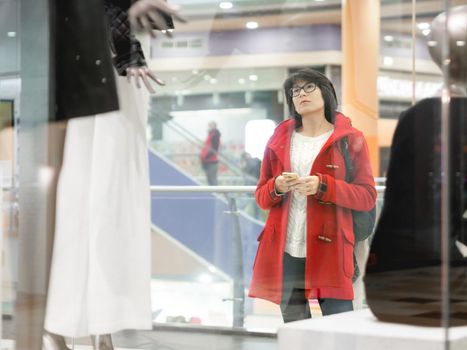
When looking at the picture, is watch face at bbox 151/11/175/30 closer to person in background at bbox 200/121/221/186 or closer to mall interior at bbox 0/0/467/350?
mall interior at bbox 0/0/467/350

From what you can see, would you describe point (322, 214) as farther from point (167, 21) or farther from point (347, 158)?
point (167, 21)

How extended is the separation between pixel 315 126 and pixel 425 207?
14.6 inches

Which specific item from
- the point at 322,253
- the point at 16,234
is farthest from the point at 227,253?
the point at 16,234

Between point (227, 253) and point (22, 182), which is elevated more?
point (22, 182)

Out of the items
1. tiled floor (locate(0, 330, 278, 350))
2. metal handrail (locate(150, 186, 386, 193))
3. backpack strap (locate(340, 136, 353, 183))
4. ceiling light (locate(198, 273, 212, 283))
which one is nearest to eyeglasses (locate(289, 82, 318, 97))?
backpack strap (locate(340, 136, 353, 183))

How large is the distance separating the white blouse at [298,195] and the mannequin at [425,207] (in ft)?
0.65

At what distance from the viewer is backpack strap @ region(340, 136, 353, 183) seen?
1974mm

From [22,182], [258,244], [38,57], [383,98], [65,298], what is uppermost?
[38,57]

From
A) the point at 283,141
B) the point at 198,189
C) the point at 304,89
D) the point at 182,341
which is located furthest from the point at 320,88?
the point at 182,341

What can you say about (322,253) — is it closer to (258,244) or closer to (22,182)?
(258,244)

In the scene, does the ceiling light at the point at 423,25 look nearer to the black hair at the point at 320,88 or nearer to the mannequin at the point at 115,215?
the black hair at the point at 320,88

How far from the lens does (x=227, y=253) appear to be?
201 cm

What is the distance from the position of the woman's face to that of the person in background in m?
0.20

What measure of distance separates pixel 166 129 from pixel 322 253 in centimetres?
46
